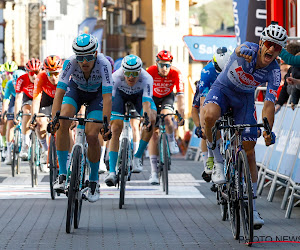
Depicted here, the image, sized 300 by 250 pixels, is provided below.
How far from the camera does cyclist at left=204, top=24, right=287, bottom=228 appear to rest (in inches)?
373

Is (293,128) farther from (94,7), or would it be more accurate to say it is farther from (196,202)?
(94,7)

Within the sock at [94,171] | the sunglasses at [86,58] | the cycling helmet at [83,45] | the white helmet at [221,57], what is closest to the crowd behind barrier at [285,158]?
the white helmet at [221,57]

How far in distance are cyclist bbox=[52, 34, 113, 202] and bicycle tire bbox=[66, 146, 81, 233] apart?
0.47 meters

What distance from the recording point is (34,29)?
70562mm

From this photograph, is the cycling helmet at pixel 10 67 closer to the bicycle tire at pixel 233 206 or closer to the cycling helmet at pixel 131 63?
the cycling helmet at pixel 131 63

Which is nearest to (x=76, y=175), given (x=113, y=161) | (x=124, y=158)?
(x=124, y=158)

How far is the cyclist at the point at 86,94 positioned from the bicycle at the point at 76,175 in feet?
0.67

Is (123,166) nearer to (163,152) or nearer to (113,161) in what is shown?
(113,161)

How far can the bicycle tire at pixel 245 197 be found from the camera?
869 centimetres

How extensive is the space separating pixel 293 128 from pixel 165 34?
63546 mm

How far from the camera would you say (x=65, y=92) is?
10953 mm

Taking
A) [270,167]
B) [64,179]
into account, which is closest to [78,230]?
[64,179]

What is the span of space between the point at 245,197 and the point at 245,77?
147cm

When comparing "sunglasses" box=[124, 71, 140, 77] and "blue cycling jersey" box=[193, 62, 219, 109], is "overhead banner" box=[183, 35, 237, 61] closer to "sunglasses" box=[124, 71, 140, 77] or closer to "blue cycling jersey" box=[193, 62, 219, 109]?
"sunglasses" box=[124, 71, 140, 77]
